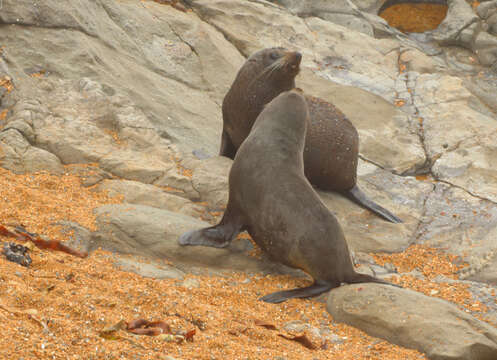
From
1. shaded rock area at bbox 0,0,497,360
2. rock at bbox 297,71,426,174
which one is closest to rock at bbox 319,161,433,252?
shaded rock area at bbox 0,0,497,360

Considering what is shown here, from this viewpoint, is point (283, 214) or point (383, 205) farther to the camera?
point (383, 205)

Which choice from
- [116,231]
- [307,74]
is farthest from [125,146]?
[307,74]

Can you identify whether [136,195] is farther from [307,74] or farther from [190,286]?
[307,74]

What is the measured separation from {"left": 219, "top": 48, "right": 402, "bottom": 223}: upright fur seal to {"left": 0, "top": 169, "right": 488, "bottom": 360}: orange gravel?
6.56ft

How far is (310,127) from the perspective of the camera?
6.30m

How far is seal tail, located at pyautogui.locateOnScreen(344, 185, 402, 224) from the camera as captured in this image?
6148mm

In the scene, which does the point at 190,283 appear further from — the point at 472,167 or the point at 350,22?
the point at 350,22

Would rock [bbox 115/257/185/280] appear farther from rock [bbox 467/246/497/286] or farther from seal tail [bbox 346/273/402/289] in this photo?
rock [bbox 467/246/497/286]

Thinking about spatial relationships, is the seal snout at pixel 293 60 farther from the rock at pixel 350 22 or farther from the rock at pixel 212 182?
the rock at pixel 350 22

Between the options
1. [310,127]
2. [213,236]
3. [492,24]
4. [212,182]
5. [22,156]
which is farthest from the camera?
[492,24]

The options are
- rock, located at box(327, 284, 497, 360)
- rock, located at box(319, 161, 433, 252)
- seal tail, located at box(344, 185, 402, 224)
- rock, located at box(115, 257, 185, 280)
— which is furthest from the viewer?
seal tail, located at box(344, 185, 402, 224)

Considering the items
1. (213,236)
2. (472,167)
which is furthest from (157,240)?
(472,167)

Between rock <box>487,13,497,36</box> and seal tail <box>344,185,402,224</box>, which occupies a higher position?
rock <box>487,13,497,36</box>

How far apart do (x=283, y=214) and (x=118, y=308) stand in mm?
1792
